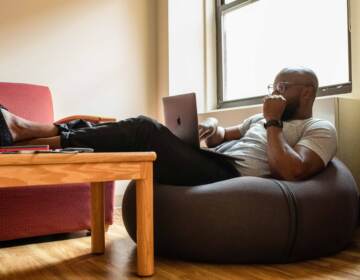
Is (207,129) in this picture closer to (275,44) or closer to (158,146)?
(158,146)

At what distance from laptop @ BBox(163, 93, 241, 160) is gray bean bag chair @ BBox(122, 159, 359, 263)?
212 mm

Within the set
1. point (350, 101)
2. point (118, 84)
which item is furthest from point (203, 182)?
point (118, 84)

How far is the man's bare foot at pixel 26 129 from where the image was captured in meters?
1.43

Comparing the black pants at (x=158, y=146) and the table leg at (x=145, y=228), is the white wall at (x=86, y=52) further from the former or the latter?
the table leg at (x=145, y=228)

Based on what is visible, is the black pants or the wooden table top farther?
the black pants

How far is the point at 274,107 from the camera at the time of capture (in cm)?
175

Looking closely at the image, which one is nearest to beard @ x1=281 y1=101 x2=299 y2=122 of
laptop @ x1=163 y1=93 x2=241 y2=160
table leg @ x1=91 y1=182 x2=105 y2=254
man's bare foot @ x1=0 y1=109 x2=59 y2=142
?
laptop @ x1=163 y1=93 x2=241 y2=160

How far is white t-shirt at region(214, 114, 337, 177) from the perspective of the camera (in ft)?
5.50

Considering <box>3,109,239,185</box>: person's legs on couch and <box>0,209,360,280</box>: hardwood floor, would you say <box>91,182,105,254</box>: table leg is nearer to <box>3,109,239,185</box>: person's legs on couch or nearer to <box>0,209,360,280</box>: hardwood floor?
<box>0,209,360,280</box>: hardwood floor

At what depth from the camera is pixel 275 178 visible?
1.74 meters

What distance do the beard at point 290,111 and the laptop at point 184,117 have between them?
357mm

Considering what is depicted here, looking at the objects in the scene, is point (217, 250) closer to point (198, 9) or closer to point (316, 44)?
point (316, 44)

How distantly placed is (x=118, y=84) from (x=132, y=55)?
Result: 291mm

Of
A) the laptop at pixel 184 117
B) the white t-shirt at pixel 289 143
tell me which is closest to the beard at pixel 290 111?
the white t-shirt at pixel 289 143
